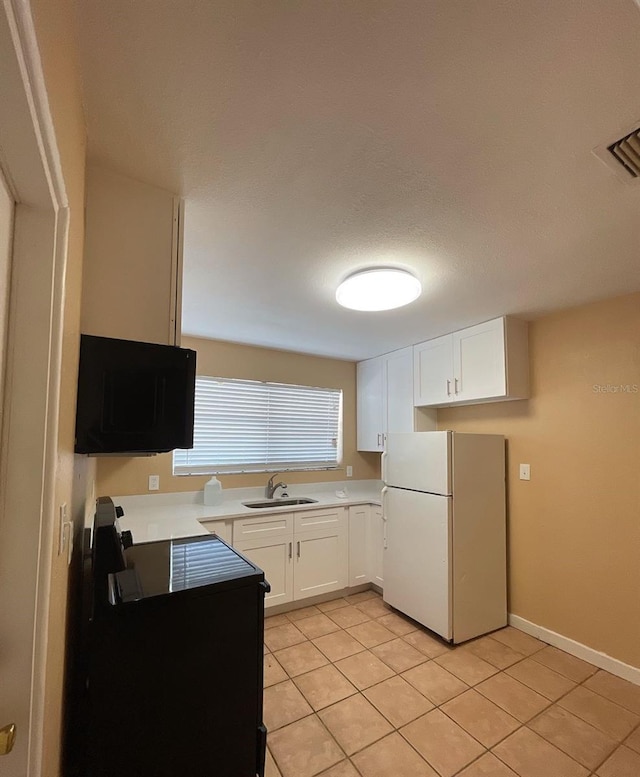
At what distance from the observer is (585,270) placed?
6.89 feet

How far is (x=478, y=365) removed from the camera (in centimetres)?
300

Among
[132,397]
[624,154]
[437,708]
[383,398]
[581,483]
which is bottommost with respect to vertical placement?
[437,708]

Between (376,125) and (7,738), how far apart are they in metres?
1.60

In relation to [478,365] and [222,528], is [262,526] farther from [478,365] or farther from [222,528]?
[478,365]

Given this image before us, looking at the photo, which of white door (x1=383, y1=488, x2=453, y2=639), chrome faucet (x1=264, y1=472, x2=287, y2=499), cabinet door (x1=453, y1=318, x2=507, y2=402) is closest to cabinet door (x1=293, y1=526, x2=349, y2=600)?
white door (x1=383, y1=488, x2=453, y2=639)

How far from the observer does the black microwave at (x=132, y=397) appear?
3.97 ft

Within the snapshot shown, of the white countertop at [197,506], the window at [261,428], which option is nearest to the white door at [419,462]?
the white countertop at [197,506]

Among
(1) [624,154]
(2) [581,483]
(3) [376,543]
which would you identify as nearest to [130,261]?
(1) [624,154]

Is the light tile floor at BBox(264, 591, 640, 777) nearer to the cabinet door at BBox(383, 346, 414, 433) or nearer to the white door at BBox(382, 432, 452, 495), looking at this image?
the white door at BBox(382, 432, 452, 495)

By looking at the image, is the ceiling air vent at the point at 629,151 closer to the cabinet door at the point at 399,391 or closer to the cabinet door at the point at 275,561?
the cabinet door at the point at 399,391

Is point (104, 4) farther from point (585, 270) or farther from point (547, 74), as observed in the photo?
point (585, 270)

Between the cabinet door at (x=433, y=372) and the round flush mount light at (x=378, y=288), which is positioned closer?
the round flush mount light at (x=378, y=288)

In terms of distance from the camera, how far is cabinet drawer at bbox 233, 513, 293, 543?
289 cm

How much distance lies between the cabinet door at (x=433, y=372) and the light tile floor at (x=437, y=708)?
1812 millimetres
